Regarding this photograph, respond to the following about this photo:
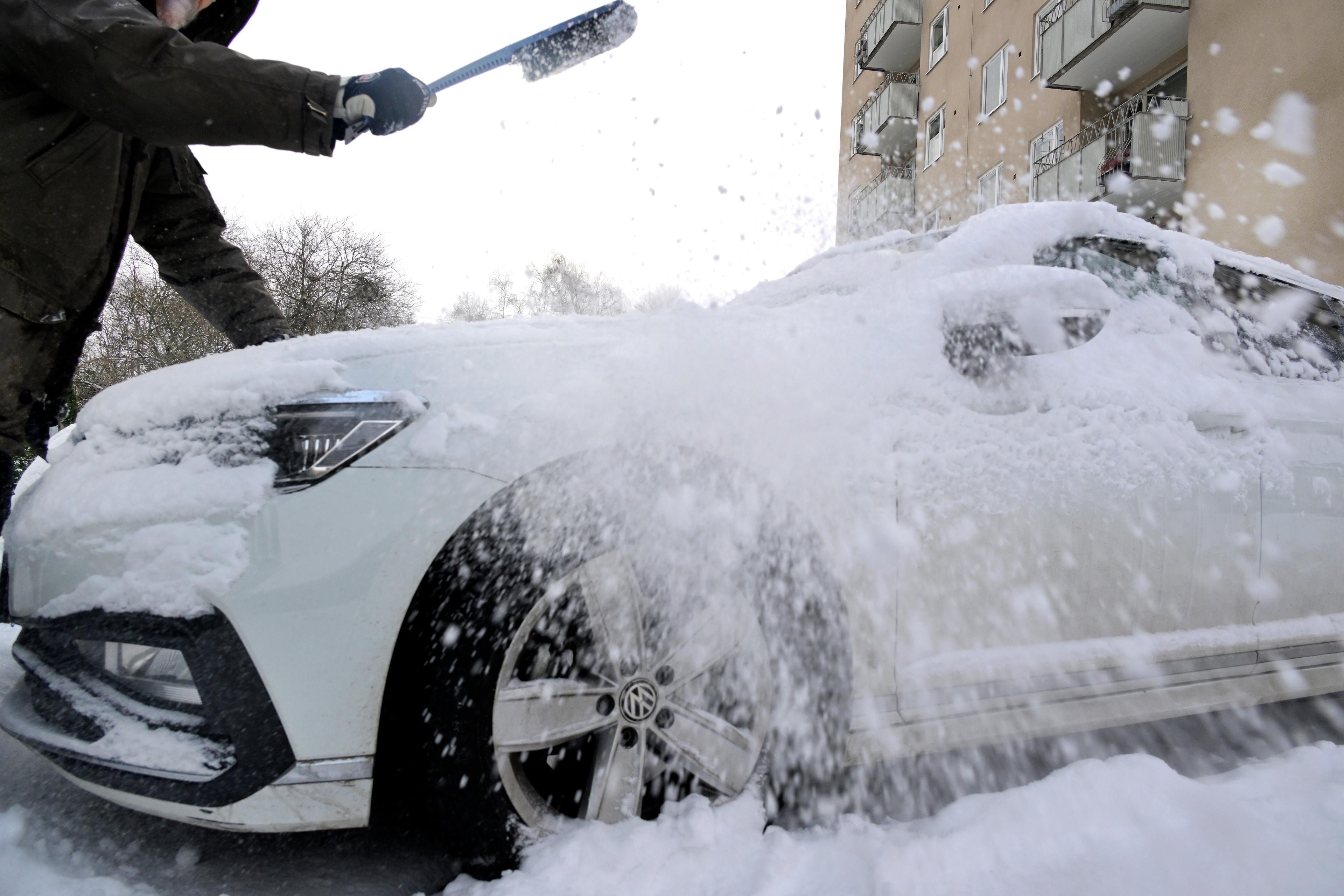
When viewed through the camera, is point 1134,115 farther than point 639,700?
Yes

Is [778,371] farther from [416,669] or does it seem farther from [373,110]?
[373,110]

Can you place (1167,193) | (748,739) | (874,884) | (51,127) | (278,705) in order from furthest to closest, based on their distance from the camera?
(1167,193)
(51,127)
(748,739)
(874,884)
(278,705)

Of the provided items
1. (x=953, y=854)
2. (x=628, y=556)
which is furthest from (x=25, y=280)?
(x=953, y=854)

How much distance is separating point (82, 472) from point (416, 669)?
760 millimetres

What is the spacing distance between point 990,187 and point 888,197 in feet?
18.4

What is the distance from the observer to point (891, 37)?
69.6ft

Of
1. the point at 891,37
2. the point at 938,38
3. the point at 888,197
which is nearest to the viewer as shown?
the point at 938,38

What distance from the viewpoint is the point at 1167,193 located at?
11625mm

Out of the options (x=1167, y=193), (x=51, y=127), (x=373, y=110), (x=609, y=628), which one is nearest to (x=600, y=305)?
(x=373, y=110)

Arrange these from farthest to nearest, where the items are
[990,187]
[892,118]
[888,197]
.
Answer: [888,197] → [892,118] → [990,187]

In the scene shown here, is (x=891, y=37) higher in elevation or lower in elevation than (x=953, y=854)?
higher

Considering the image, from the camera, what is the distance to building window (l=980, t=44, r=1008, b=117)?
53.2ft

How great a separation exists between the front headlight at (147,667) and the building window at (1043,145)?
14.9m

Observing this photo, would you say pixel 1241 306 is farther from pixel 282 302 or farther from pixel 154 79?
pixel 282 302
